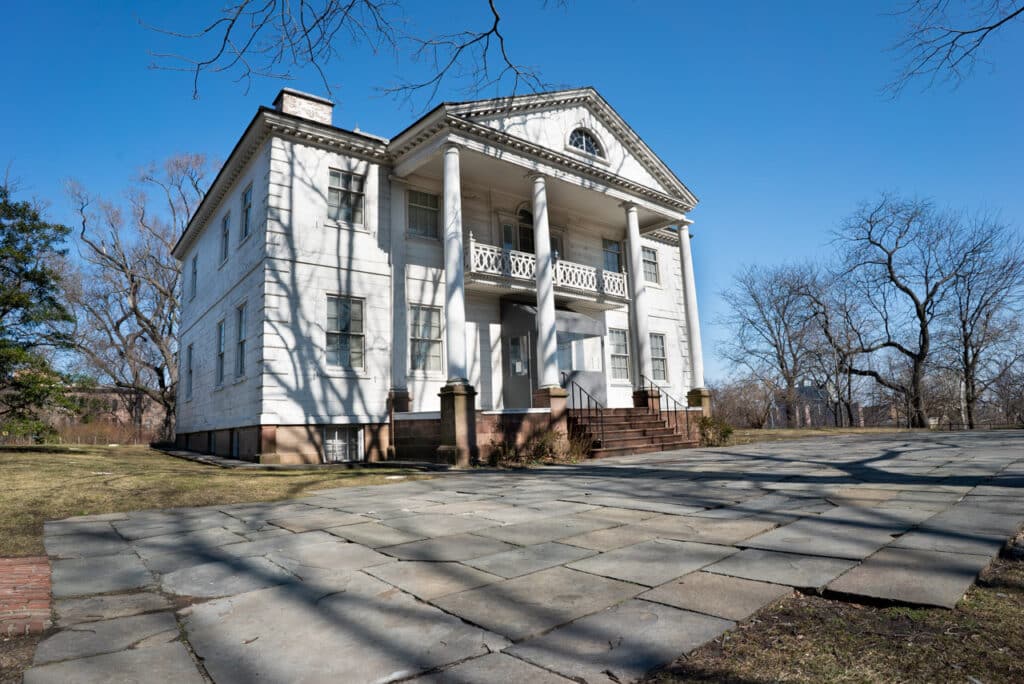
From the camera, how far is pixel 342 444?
45.1 ft

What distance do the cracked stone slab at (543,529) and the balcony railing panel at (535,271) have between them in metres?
10.4

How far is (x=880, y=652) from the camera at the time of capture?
2135 mm

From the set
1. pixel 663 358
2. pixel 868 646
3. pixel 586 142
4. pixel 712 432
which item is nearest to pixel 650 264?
pixel 663 358

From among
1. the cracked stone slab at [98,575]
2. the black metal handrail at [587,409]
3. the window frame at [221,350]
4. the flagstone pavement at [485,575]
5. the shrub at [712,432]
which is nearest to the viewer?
the flagstone pavement at [485,575]

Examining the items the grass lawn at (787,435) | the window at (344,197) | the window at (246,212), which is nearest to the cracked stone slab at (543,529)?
the window at (344,197)

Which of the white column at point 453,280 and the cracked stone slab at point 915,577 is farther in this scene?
the white column at point 453,280

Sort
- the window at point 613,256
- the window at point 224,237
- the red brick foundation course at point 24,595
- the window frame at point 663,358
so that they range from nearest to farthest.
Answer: the red brick foundation course at point 24,595 → the window at point 224,237 → the window at point 613,256 → the window frame at point 663,358

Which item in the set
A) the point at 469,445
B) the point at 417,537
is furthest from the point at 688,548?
the point at 469,445

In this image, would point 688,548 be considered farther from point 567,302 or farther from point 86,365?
point 86,365

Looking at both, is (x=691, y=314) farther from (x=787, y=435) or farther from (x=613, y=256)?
(x=787, y=435)

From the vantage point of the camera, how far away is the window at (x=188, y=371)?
63.6ft

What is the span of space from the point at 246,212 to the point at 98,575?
13313 mm

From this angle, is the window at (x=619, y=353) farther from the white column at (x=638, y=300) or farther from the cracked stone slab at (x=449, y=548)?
the cracked stone slab at (x=449, y=548)

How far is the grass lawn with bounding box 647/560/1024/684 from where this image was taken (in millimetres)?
1981
